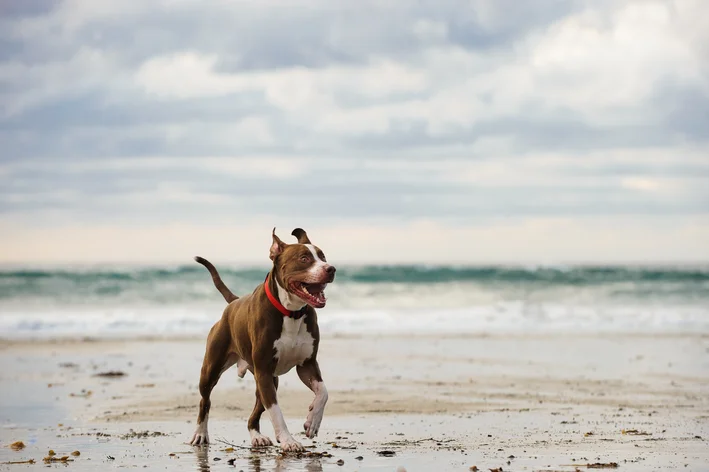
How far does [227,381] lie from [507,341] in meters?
8.02

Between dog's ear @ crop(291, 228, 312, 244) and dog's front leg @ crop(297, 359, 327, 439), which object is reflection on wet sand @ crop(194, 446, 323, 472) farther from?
dog's ear @ crop(291, 228, 312, 244)

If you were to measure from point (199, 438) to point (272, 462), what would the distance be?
1.31 metres

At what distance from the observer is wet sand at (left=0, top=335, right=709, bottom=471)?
26.8ft

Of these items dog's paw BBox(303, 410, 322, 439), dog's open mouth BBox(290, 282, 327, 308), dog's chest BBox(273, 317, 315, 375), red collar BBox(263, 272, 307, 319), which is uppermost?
dog's open mouth BBox(290, 282, 327, 308)

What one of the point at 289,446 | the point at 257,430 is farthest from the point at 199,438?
the point at 289,446

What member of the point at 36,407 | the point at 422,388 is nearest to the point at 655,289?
the point at 422,388

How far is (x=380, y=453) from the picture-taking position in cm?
824

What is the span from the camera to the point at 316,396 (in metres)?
8.21

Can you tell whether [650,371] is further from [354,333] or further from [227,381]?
[354,333]

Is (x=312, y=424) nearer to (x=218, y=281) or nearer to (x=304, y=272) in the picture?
(x=304, y=272)

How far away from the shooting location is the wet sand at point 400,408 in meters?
8.16

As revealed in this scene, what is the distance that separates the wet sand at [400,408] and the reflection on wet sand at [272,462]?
0.9 inches

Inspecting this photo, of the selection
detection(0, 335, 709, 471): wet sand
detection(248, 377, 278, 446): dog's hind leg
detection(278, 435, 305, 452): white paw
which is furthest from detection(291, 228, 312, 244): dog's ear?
detection(0, 335, 709, 471): wet sand

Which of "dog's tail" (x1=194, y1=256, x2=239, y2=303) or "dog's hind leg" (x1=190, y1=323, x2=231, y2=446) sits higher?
"dog's tail" (x1=194, y1=256, x2=239, y2=303)
